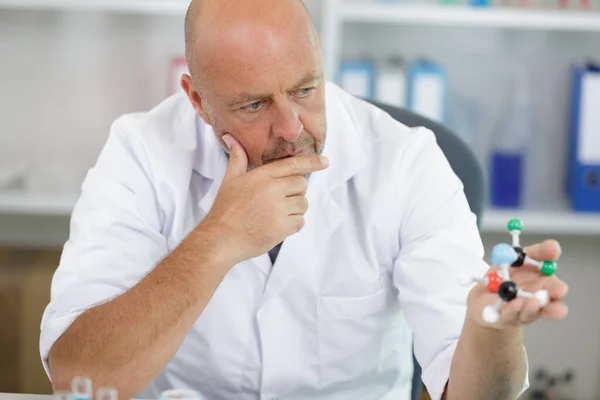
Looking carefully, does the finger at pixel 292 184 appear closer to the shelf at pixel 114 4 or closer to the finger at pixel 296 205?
the finger at pixel 296 205

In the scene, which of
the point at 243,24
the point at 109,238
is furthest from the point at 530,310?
the point at 109,238

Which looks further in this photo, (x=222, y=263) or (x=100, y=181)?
(x=100, y=181)

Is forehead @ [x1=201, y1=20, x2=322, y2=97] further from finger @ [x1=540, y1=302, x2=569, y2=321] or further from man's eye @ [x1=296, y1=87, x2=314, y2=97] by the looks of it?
finger @ [x1=540, y1=302, x2=569, y2=321]

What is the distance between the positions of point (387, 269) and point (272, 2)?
49 cm

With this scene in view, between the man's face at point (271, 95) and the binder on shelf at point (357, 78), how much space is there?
988 millimetres

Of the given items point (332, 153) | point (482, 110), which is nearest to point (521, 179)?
point (482, 110)

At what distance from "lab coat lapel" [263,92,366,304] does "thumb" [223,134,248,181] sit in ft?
0.53

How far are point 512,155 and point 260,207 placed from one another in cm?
136

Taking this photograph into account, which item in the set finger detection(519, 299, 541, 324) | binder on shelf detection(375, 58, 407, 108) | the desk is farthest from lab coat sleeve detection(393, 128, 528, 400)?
binder on shelf detection(375, 58, 407, 108)

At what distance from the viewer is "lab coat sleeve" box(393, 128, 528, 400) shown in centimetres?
141

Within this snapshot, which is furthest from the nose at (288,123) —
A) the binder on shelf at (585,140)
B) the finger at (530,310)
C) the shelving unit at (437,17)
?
the binder on shelf at (585,140)

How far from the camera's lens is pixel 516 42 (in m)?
2.68

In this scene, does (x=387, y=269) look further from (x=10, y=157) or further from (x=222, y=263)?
(x=10, y=157)

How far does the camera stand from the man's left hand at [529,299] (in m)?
1.03
